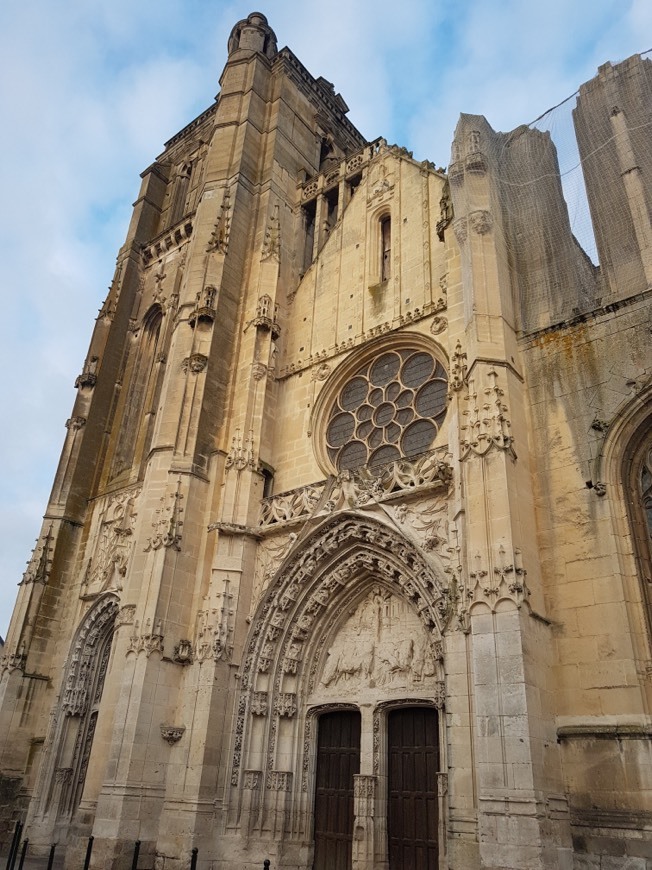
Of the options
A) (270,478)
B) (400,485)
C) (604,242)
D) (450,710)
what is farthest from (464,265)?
(450,710)

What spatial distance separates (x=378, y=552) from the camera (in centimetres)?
1072

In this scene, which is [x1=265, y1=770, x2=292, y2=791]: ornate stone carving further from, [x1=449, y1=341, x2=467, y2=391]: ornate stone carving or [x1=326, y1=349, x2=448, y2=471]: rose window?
[x1=449, y1=341, x2=467, y2=391]: ornate stone carving

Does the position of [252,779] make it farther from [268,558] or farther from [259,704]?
[268,558]

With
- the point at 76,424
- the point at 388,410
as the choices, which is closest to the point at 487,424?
the point at 388,410

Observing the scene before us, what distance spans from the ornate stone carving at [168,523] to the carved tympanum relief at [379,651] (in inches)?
128

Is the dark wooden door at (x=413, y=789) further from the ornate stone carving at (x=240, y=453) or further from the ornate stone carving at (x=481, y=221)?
the ornate stone carving at (x=481, y=221)

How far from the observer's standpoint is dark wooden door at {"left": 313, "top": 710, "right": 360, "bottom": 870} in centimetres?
1006

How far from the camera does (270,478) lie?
13.4 metres

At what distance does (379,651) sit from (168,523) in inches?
165

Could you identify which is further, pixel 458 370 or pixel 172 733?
pixel 172 733

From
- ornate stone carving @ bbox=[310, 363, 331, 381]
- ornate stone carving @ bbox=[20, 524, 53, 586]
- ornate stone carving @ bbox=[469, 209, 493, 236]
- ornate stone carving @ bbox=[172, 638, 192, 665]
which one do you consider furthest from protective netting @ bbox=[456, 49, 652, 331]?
ornate stone carving @ bbox=[20, 524, 53, 586]

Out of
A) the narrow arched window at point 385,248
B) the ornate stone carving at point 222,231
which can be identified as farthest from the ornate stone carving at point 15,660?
the narrow arched window at point 385,248

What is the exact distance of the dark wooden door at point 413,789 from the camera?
924cm

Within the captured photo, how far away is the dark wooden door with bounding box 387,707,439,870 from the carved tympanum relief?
55cm
